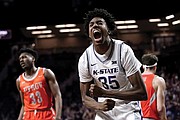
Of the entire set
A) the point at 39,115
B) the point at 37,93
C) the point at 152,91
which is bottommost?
the point at 39,115

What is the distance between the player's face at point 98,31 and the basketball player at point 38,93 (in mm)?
2323

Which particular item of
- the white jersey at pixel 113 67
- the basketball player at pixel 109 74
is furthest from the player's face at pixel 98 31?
the white jersey at pixel 113 67

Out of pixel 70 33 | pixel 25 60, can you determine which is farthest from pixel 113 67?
pixel 70 33

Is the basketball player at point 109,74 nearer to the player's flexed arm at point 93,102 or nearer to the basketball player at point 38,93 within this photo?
the player's flexed arm at point 93,102

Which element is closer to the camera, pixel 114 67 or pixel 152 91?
pixel 114 67

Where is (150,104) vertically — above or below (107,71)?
below

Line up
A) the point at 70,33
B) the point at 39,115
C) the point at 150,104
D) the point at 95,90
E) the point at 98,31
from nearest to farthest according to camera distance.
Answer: the point at 95,90 < the point at 98,31 < the point at 39,115 < the point at 150,104 < the point at 70,33

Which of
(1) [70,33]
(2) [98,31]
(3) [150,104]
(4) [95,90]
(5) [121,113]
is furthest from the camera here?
(1) [70,33]

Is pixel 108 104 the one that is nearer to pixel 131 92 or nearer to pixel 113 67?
pixel 131 92

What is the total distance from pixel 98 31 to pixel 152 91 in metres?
2.49

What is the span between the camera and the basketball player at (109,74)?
141 inches

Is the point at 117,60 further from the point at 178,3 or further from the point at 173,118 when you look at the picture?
the point at 178,3

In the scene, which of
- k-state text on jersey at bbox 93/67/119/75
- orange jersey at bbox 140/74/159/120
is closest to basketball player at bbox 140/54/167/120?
orange jersey at bbox 140/74/159/120

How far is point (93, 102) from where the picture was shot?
3764 mm
